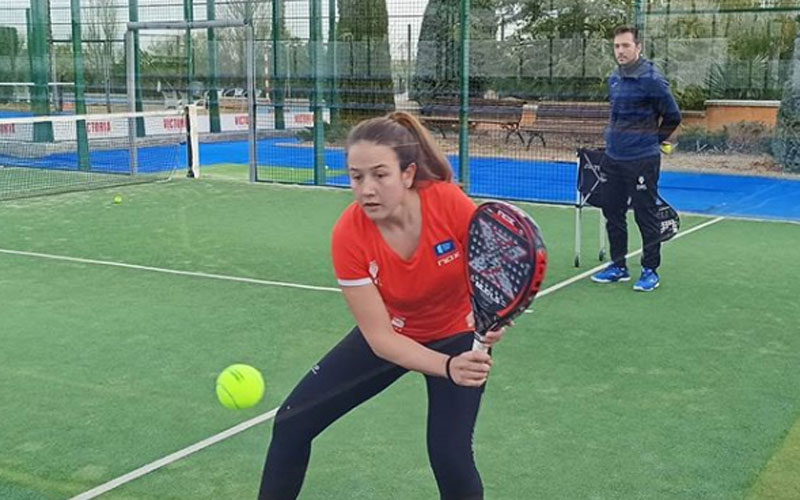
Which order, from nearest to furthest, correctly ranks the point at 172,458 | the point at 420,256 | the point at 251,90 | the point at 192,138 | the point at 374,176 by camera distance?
the point at 374,176 < the point at 420,256 < the point at 172,458 < the point at 251,90 < the point at 192,138

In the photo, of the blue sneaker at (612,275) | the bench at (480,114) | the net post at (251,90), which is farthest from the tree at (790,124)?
the net post at (251,90)

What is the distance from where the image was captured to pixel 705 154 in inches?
499

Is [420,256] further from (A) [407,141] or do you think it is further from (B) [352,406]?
(B) [352,406]

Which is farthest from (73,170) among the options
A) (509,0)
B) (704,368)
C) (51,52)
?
(704,368)

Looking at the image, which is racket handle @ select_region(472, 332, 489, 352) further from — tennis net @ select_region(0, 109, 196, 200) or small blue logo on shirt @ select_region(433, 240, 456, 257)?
tennis net @ select_region(0, 109, 196, 200)

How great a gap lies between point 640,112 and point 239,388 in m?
4.87

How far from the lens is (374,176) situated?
3166 mm

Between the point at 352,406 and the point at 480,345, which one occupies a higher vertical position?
the point at 480,345

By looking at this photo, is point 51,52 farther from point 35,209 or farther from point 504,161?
point 504,161

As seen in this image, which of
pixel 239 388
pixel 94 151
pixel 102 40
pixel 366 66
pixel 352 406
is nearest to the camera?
pixel 352 406

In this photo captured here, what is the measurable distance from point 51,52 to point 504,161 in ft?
29.6

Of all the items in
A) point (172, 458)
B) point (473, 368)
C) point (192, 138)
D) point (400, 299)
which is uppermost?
point (400, 299)

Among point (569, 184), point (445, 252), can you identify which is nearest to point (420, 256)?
point (445, 252)

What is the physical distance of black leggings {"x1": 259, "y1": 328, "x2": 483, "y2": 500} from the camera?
326 cm
